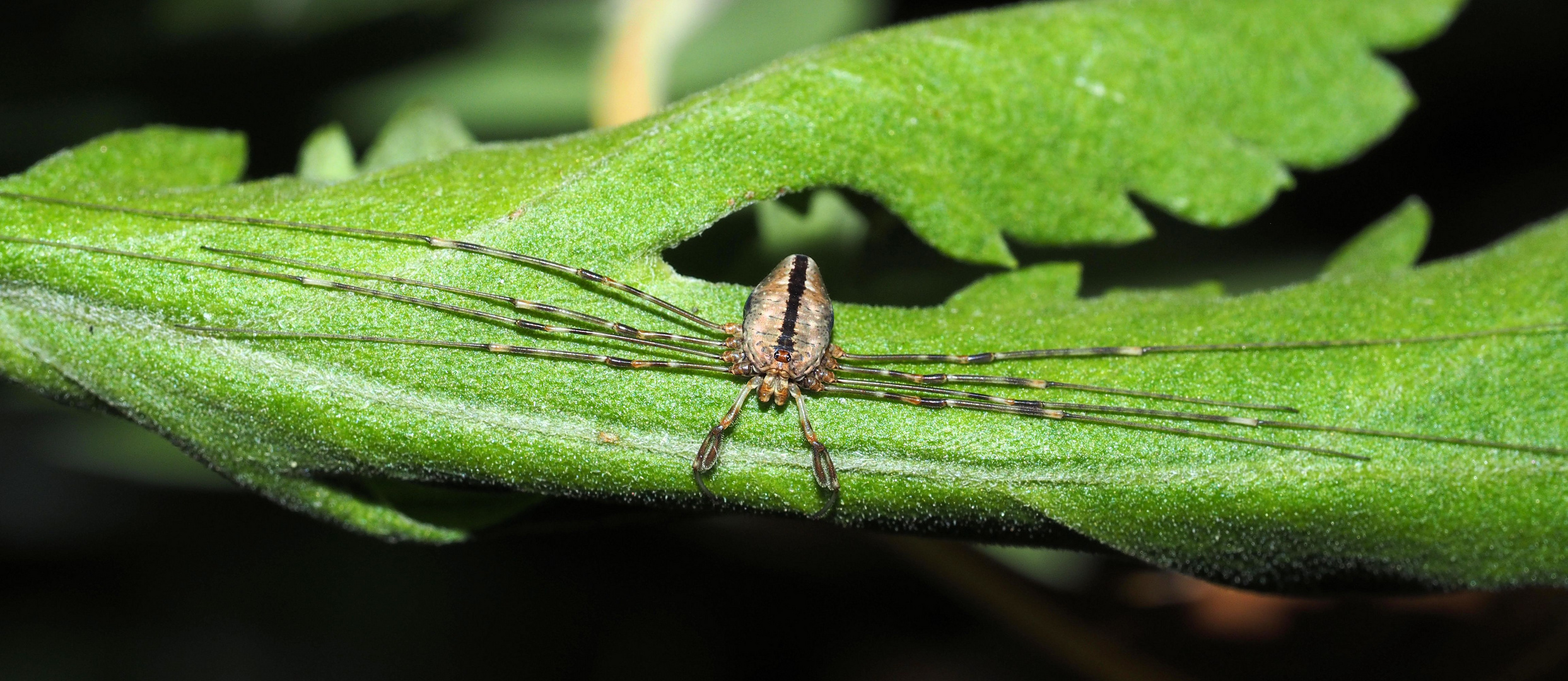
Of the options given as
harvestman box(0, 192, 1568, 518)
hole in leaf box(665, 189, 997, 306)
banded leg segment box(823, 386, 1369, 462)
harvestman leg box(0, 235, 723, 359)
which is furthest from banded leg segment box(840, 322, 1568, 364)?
harvestman leg box(0, 235, 723, 359)

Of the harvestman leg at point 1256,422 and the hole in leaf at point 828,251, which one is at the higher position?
the hole in leaf at point 828,251

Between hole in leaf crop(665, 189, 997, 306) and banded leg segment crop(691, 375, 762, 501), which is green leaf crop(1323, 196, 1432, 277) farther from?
banded leg segment crop(691, 375, 762, 501)

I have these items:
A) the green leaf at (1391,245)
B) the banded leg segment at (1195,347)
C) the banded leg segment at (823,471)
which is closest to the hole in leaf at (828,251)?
the banded leg segment at (1195,347)

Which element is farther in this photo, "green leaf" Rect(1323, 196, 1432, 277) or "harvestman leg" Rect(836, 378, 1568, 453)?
"green leaf" Rect(1323, 196, 1432, 277)

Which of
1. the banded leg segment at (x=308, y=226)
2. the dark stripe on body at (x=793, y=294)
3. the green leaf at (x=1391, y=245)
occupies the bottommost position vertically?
the banded leg segment at (x=308, y=226)

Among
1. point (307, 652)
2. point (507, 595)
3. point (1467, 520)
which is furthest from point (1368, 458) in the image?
point (307, 652)

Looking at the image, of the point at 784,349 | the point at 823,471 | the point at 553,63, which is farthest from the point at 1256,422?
the point at 553,63

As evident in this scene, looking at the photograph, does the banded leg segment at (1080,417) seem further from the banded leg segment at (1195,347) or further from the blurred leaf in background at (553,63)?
the blurred leaf in background at (553,63)
